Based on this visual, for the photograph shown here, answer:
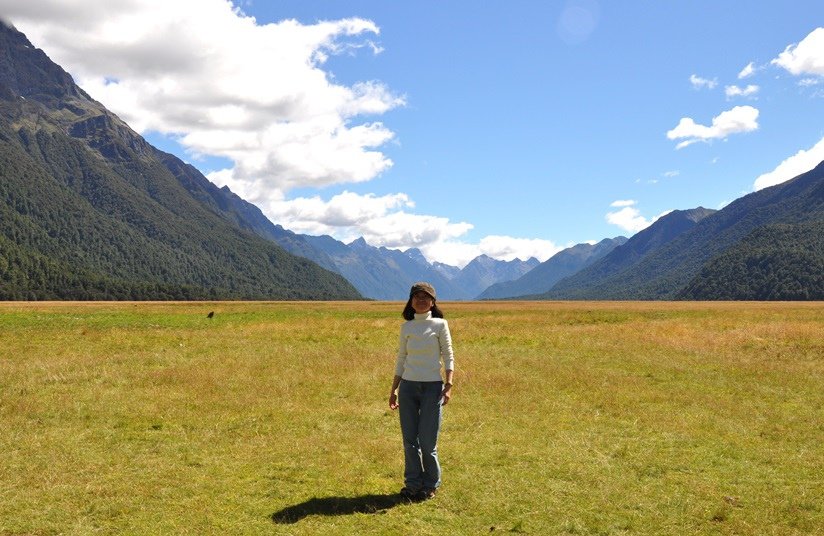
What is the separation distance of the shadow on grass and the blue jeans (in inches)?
18.6

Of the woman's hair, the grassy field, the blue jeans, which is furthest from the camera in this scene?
the woman's hair

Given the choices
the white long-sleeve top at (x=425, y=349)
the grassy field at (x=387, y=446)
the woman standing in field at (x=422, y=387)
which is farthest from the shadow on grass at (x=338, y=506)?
the white long-sleeve top at (x=425, y=349)

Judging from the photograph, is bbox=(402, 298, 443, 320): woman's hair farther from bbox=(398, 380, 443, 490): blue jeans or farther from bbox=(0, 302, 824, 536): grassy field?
bbox=(0, 302, 824, 536): grassy field

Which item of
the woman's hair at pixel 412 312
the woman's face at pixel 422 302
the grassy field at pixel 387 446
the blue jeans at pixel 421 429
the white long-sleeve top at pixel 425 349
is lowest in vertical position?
the grassy field at pixel 387 446

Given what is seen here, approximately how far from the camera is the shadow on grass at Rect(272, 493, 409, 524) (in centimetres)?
845

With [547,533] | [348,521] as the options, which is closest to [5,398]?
[348,521]

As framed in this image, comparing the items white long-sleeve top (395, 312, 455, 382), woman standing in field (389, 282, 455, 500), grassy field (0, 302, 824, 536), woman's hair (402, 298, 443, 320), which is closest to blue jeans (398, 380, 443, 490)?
Answer: woman standing in field (389, 282, 455, 500)

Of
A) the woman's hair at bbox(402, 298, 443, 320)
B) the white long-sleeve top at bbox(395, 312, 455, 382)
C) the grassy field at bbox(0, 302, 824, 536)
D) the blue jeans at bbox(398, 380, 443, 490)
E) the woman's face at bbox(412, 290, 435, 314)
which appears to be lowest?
the grassy field at bbox(0, 302, 824, 536)

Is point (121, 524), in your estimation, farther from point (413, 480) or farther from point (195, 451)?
point (413, 480)

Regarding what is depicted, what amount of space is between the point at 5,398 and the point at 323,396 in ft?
30.9

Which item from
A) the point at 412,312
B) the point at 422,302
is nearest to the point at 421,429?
the point at 412,312

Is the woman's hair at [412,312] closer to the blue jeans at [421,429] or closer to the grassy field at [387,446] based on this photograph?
the blue jeans at [421,429]

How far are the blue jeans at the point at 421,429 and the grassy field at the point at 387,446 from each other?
462 millimetres

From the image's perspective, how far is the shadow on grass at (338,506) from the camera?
8.45 meters
